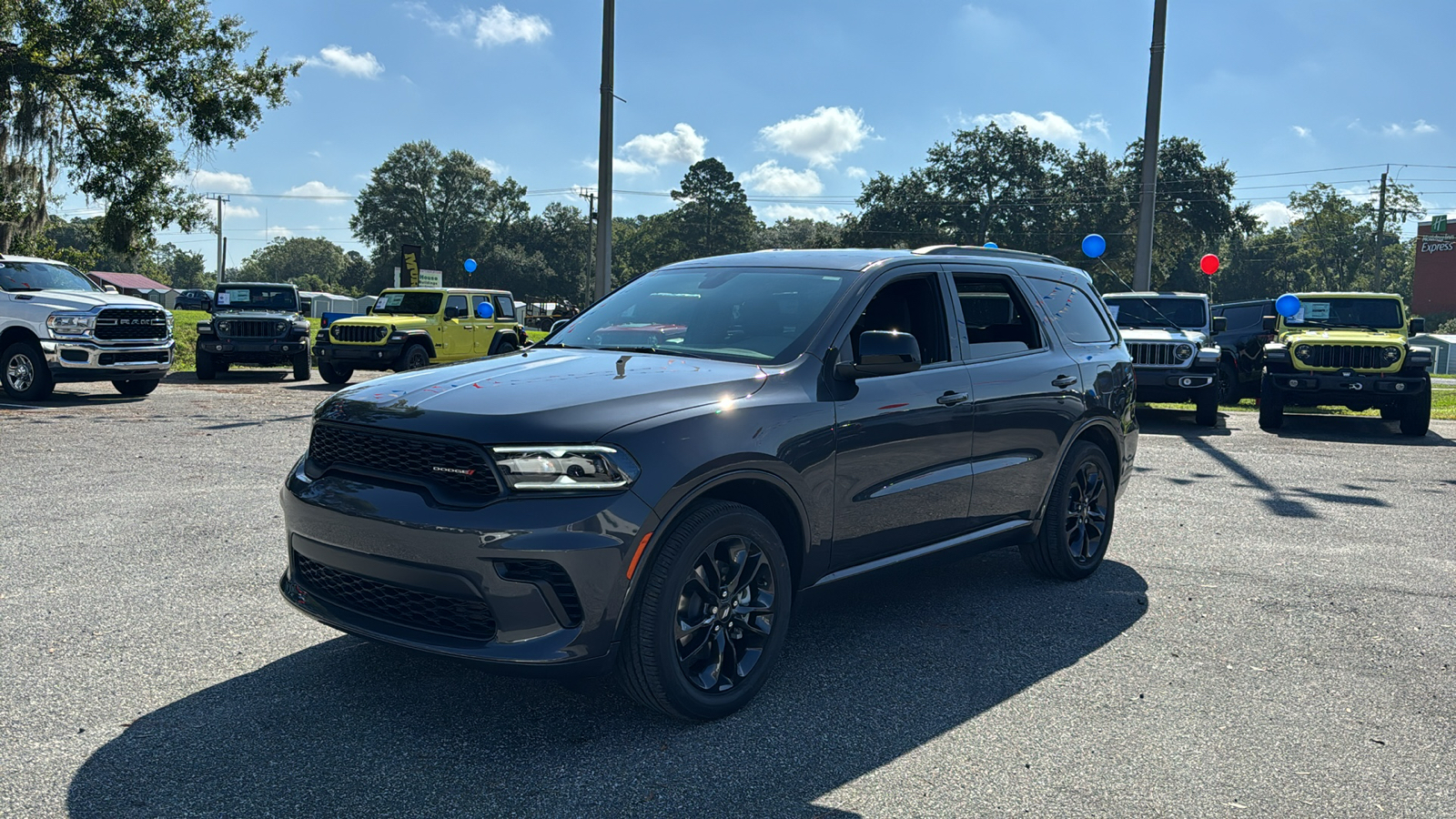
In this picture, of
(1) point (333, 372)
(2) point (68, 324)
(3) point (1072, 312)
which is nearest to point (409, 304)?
(1) point (333, 372)

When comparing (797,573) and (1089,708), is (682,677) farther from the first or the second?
(1089,708)

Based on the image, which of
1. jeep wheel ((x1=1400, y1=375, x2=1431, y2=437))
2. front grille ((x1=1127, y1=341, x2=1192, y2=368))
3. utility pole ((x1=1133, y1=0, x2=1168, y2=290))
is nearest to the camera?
jeep wheel ((x1=1400, y1=375, x2=1431, y2=437))

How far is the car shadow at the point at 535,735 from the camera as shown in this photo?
312 centimetres

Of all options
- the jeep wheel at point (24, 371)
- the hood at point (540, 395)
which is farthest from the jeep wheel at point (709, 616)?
the jeep wheel at point (24, 371)

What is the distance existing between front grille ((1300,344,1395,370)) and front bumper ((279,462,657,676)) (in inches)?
541

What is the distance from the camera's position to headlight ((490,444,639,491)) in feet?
11.0

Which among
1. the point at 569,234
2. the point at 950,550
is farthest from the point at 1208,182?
the point at 950,550

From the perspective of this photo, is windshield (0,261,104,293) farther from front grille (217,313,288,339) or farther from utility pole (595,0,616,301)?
utility pole (595,0,616,301)

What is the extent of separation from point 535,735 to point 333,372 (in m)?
17.2

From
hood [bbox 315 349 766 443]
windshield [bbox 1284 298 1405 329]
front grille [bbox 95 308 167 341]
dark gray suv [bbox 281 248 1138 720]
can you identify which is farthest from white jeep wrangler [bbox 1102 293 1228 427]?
front grille [bbox 95 308 167 341]

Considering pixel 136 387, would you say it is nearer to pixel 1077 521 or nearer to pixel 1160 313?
pixel 1077 521

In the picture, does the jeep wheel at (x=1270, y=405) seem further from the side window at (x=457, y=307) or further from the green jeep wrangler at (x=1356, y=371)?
the side window at (x=457, y=307)

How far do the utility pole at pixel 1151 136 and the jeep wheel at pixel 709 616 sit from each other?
15.2 metres

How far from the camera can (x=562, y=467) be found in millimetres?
3375
